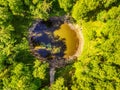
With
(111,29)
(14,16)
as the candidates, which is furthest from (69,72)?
(14,16)

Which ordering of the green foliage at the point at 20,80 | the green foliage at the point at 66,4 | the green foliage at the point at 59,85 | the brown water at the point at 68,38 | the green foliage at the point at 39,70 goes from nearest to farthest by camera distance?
the green foliage at the point at 20,80
the green foliage at the point at 59,85
the green foliage at the point at 39,70
the green foliage at the point at 66,4
the brown water at the point at 68,38

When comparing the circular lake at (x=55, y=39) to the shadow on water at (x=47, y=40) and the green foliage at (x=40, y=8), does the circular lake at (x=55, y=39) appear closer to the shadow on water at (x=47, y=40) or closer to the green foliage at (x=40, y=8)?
the shadow on water at (x=47, y=40)

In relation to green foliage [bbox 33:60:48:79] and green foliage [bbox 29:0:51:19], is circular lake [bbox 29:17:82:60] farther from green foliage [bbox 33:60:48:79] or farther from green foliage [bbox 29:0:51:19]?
green foliage [bbox 33:60:48:79]

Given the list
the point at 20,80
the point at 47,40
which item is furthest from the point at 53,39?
the point at 20,80

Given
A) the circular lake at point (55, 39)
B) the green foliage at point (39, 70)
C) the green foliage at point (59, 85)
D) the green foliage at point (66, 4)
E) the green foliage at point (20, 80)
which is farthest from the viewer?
the circular lake at point (55, 39)

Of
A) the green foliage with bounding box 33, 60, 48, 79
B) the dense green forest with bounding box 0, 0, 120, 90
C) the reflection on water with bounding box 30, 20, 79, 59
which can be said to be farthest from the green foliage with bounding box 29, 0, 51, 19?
the green foliage with bounding box 33, 60, 48, 79

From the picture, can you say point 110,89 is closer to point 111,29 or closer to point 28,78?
point 111,29

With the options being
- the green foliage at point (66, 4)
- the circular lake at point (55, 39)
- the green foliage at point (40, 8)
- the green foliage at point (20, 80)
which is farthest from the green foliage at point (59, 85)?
the green foliage at point (66, 4)

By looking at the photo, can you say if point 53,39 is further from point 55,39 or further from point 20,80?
point 20,80
